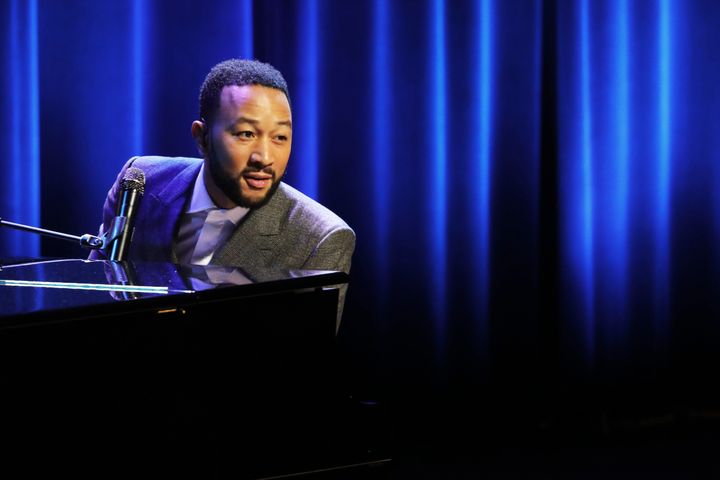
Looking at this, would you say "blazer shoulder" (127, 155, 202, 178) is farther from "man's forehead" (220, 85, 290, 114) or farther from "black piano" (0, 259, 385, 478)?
"black piano" (0, 259, 385, 478)

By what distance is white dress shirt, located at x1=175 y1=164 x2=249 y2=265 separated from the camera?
226cm

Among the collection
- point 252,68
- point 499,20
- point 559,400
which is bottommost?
point 559,400

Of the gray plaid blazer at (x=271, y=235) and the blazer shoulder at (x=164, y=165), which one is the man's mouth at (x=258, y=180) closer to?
the gray plaid blazer at (x=271, y=235)

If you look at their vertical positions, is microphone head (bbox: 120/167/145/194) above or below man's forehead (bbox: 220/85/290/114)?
below

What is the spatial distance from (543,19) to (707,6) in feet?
2.23

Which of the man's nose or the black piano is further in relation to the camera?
the man's nose

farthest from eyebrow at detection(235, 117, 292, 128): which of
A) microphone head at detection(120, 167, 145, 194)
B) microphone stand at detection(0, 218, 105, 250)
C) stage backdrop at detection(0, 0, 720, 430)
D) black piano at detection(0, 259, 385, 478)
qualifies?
stage backdrop at detection(0, 0, 720, 430)

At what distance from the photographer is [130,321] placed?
4.08ft

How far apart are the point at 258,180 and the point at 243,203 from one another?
8 cm

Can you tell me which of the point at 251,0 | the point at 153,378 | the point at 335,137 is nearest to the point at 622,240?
the point at 335,137

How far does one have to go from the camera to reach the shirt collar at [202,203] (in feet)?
7.43

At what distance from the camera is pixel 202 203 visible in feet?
7.63

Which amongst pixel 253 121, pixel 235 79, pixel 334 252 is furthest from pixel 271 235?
pixel 235 79

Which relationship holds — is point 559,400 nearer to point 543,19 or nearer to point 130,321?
point 543,19
